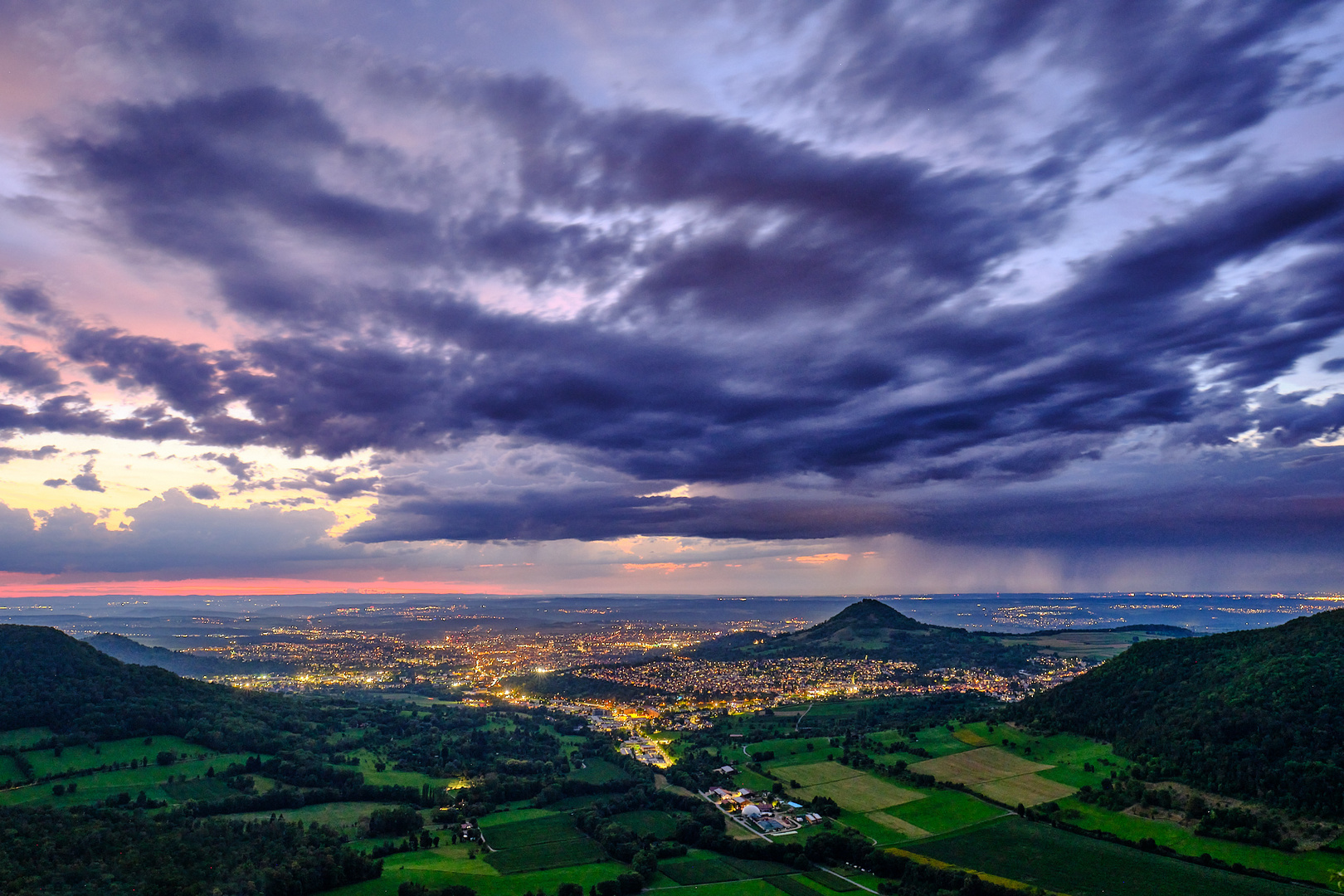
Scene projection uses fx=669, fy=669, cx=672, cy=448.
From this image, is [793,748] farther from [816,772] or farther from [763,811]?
[763,811]

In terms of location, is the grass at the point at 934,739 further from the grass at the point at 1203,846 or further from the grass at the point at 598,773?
the grass at the point at 598,773

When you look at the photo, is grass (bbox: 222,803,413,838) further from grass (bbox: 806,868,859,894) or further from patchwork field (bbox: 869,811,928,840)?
patchwork field (bbox: 869,811,928,840)

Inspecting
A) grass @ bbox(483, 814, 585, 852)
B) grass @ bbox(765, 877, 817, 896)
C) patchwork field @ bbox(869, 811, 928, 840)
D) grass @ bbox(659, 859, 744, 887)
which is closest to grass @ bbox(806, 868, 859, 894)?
grass @ bbox(765, 877, 817, 896)

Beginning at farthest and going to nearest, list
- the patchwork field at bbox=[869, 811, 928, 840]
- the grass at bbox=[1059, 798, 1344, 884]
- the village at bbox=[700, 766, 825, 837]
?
the village at bbox=[700, 766, 825, 837] < the patchwork field at bbox=[869, 811, 928, 840] < the grass at bbox=[1059, 798, 1344, 884]

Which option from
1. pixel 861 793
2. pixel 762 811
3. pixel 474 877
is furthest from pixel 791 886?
pixel 474 877

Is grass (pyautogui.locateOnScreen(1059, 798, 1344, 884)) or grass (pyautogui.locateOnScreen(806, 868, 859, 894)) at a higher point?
grass (pyautogui.locateOnScreen(1059, 798, 1344, 884))

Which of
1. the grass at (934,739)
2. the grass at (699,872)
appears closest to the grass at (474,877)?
the grass at (699,872)

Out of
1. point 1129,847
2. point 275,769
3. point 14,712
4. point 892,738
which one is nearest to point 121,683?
point 14,712

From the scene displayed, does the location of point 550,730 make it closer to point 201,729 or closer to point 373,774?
point 373,774
